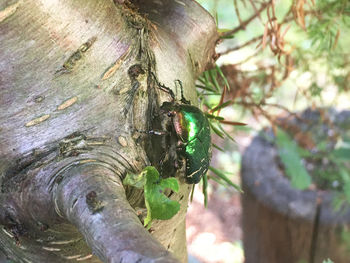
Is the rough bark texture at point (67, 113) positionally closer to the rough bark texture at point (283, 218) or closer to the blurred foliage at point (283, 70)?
the blurred foliage at point (283, 70)

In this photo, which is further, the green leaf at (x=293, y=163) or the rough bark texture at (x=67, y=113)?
the green leaf at (x=293, y=163)

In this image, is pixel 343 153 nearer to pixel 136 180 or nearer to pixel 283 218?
pixel 283 218

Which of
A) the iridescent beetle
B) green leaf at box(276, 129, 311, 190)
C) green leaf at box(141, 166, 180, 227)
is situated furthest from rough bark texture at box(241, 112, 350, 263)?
green leaf at box(141, 166, 180, 227)

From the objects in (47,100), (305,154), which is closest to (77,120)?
(47,100)

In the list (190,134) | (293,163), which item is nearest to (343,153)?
(293,163)

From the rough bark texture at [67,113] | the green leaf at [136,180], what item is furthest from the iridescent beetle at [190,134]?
the green leaf at [136,180]

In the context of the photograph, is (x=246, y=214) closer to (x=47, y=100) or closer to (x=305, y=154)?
(x=305, y=154)
